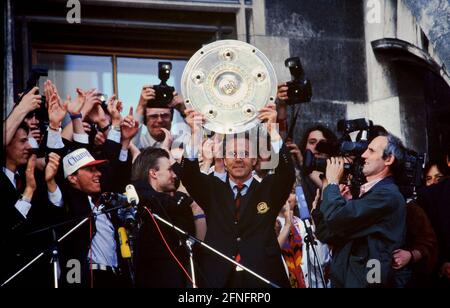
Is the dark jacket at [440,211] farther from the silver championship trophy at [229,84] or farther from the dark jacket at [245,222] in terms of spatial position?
the silver championship trophy at [229,84]

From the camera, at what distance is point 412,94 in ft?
31.8

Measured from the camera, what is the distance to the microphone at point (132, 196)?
767cm

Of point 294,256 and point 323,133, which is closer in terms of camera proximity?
point 294,256

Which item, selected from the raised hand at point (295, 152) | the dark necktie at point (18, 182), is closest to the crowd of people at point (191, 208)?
the dark necktie at point (18, 182)

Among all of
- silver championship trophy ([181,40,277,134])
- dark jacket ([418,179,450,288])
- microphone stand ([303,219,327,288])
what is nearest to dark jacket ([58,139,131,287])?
silver championship trophy ([181,40,277,134])

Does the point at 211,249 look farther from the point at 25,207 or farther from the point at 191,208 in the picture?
the point at 25,207

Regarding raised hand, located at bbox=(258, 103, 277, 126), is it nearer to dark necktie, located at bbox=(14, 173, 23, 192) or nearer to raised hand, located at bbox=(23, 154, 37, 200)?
raised hand, located at bbox=(23, 154, 37, 200)

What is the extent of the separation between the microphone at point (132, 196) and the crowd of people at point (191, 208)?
83 mm

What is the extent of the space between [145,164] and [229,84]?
3.03ft

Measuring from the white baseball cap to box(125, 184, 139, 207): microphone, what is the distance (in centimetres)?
61

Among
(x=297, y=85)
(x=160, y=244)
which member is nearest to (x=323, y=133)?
(x=297, y=85)

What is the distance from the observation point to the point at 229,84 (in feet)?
28.0
